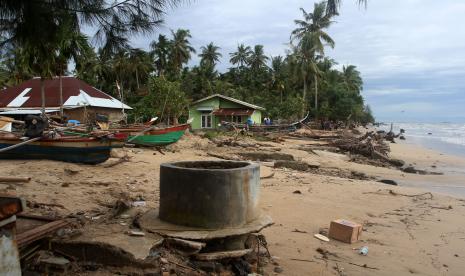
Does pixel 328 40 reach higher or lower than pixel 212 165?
higher

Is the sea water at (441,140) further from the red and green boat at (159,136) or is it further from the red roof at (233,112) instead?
the red and green boat at (159,136)

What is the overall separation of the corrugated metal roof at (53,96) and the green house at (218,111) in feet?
34.3

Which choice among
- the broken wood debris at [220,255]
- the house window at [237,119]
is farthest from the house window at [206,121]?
the broken wood debris at [220,255]

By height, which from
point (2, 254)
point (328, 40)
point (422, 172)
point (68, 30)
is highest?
point (328, 40)

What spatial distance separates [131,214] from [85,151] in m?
7.29

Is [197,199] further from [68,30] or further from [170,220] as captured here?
[68,30]

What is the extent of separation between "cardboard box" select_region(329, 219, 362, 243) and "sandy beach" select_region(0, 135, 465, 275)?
13 centimetres

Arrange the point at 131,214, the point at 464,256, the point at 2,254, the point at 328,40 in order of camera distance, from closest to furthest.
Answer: the point at 2,254, the point at 131,214, the point at 464,256, the point at 328,40

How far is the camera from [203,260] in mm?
4973

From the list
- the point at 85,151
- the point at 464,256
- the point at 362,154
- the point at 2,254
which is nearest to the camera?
the point at 2,254

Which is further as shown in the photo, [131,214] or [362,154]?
[362,154]

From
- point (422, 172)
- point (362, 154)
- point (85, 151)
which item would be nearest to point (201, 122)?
point (362, 154)

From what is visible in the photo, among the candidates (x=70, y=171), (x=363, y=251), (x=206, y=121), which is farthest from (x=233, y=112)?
(x=363, y=251)

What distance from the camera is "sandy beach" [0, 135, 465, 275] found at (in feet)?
19.3
